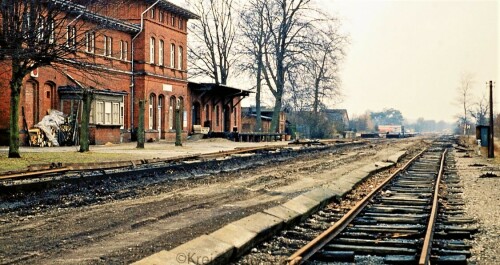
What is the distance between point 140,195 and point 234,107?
154 feet

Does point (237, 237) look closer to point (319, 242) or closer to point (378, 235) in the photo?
→ point (319, 242)

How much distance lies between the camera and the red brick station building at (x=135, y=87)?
3309 centimetres

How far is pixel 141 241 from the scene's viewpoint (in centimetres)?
771

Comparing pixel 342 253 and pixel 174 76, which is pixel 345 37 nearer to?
pixel 174 76

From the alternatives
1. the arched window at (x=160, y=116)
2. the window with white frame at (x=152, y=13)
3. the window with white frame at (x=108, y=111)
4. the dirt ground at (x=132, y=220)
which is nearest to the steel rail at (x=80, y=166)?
the dirt ground at (x=132, y=220)

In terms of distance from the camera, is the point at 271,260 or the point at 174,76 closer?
the point at 271,260

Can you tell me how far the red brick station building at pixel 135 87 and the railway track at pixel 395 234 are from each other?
1708cm

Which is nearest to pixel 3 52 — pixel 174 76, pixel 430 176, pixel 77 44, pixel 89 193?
pixel 77 44

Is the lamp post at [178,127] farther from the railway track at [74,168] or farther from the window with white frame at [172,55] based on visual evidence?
the window with white frame at [172,55]

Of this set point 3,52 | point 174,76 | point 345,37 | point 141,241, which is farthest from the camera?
point 345,37

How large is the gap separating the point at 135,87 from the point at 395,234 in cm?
3680

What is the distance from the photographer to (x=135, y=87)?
43.7 metres

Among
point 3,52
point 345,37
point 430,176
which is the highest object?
point 345,37

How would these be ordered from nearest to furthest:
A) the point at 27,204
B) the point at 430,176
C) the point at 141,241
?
the point at 141,241 → the point at 27,204 → the point at 430,176
